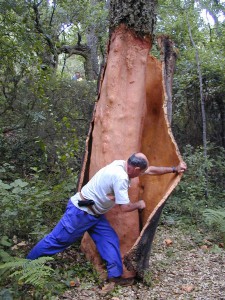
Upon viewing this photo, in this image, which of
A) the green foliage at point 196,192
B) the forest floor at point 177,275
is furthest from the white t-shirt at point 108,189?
the green foliage at point 196,192

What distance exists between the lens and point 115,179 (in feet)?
12.3

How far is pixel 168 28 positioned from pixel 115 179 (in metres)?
9.06

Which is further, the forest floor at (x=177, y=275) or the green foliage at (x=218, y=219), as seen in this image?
the green foliage at (x=218, y=219)

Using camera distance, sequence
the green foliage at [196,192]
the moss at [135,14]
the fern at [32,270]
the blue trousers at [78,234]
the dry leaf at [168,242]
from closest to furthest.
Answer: the fern at [32,270], the blue trousers at [78,234], the moss at [135,14], the dry leaf at [168,242], the green foliage at [196,192]

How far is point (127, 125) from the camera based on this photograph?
444 cm

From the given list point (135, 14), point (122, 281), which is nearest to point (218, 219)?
point (122, 281)

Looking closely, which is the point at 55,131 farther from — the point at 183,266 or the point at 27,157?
the point at 183,266

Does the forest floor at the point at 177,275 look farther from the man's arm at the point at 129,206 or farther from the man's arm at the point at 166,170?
the man's arm at the point at 166,170

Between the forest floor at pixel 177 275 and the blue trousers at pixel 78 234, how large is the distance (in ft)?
0.89

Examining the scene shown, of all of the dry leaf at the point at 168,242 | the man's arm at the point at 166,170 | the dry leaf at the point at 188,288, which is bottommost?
the dry leaf at the point at 188,288

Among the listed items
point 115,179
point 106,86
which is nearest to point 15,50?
point 106,86

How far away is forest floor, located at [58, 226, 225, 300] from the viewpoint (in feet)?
12.3

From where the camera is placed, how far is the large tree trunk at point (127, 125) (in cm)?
430

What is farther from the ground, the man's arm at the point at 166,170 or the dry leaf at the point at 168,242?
the man's arm at the point at 166,170
